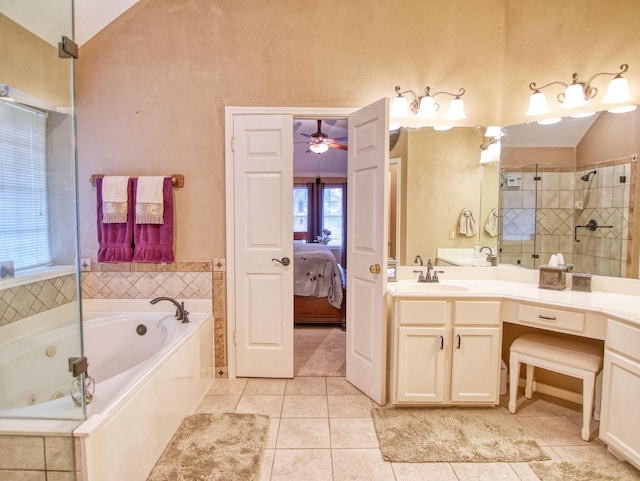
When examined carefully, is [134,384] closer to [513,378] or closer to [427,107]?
[513,378]

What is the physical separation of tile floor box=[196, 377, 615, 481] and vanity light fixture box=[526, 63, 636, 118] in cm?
205

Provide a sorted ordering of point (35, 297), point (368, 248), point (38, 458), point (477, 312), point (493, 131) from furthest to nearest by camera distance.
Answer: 1. point (493, 131)
2. point (368, 248)
3. point (477, 312)
4. point (35, 297)
5. point (38, 458)

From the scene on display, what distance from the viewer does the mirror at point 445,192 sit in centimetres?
283

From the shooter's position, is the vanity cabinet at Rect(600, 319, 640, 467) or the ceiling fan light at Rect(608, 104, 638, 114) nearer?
the vanity cabinet at Rect(600, 319, 640, 467)

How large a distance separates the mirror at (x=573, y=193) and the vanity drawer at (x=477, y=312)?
68cm

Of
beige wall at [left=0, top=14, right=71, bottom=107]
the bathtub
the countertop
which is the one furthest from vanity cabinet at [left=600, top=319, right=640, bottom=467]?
beige wall at [left=0, top=14, right=71, bottom=107]

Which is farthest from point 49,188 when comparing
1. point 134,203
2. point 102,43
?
point 102,43

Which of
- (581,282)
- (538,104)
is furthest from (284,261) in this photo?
(538,104)

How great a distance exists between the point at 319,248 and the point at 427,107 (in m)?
2.80

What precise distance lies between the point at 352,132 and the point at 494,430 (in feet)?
7.04

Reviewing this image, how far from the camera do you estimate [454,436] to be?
6.96ft

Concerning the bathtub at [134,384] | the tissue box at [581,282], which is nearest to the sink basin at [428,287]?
the tissue box at [581,282]

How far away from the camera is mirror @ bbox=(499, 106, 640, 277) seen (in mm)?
2393

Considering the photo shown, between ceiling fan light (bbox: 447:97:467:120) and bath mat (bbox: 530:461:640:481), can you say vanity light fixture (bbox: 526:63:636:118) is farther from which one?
bath mat (bbox: 530:461:640:481)
